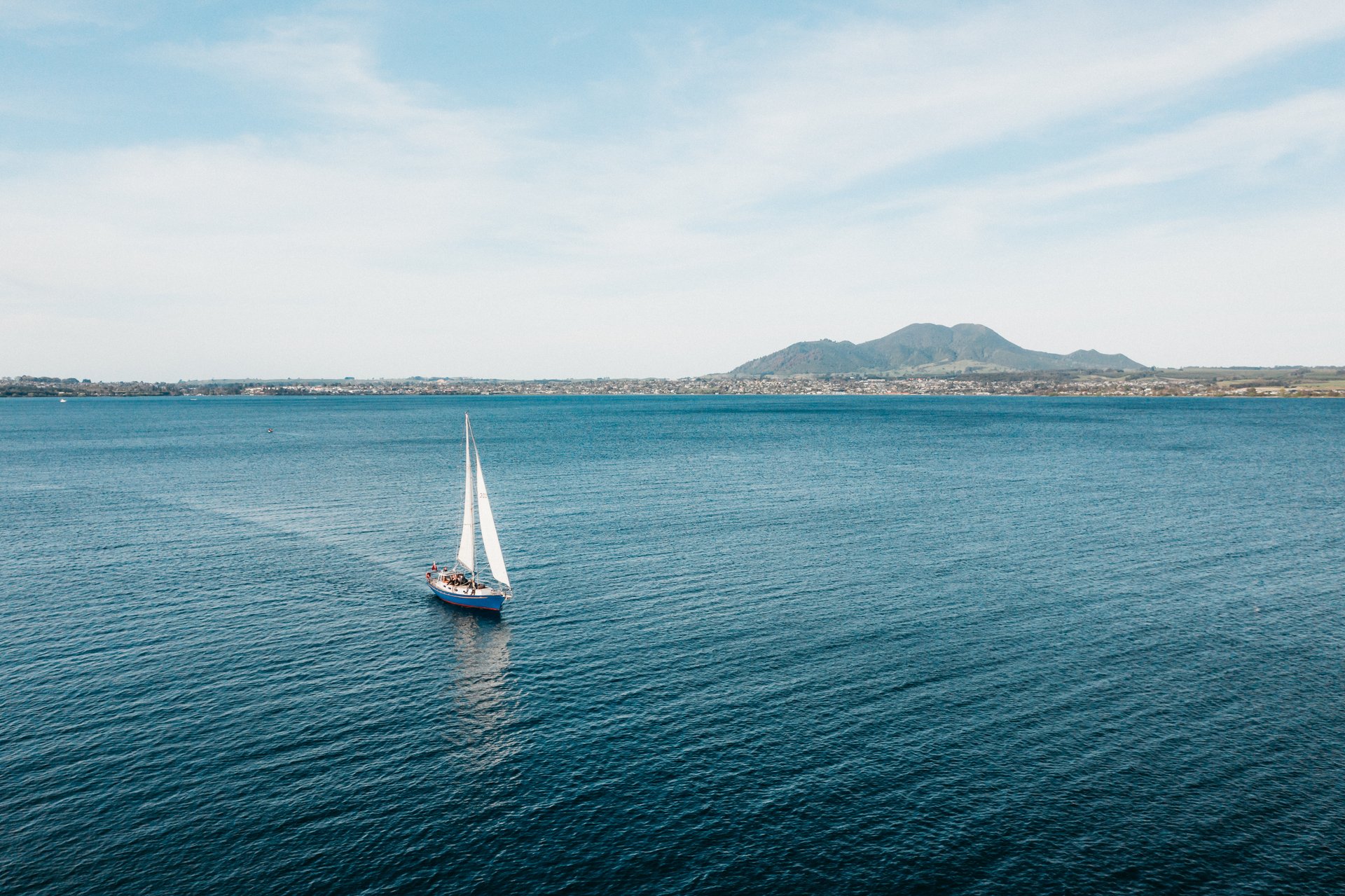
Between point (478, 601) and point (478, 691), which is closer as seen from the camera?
point (478, 691)

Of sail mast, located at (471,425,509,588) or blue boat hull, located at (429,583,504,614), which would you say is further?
sail mast, located at (471,425,509,588)

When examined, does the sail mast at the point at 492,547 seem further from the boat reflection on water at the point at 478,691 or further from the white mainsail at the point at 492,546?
the boat reflection on water at the point at 478,691

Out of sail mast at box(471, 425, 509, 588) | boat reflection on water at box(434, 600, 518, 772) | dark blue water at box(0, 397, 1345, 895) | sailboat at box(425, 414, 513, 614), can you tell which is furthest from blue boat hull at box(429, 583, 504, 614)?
sail mast at box(471, 425, 509, 588)

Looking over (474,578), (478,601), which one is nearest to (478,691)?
(478,601)

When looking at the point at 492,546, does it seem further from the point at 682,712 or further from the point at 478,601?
the point at 682,712

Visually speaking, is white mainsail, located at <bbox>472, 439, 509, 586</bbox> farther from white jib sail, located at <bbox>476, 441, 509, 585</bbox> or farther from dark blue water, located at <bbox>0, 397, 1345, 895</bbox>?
dark blue water, located at <bbox>0, 397, 1345, 895</bbox>

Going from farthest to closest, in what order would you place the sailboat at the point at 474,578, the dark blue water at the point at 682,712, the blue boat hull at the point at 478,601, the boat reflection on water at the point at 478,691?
the sailboat at the point at 474,578 < the blue boat hull at the point at 478,601 < the boat reflection on water at the point at 478,691 < the dark blue water at the point at 682,712

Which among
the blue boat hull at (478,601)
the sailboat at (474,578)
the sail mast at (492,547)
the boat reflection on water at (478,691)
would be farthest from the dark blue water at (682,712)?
the sail mast at (492,547)
